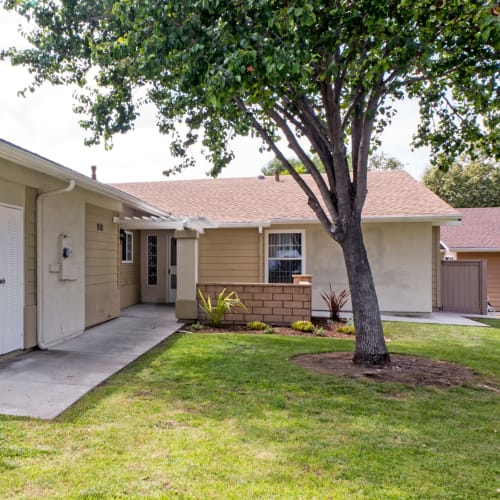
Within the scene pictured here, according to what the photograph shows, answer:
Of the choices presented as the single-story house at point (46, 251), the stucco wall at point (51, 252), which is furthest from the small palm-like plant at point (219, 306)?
the stucco wall at point (51, 252)

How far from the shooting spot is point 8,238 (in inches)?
212

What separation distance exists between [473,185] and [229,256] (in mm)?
23537

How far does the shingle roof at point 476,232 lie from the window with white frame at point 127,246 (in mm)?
11481

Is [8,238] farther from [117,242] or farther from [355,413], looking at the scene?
[355,413]

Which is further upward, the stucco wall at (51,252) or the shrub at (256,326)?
the stucco wall at (51,252)

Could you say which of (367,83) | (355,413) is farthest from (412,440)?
(367,83)

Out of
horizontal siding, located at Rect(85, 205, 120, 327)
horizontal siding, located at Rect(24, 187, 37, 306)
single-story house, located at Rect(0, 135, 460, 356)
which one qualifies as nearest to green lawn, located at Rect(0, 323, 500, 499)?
horizontal siding, located at Rect(24, 187, 37, 306)

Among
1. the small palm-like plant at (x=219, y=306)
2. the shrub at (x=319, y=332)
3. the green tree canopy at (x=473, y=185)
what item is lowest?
the shrub at (x=319, y=332)

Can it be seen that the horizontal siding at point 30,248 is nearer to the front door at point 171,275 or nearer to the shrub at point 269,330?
the shrub at point 269,330

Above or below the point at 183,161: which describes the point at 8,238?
below

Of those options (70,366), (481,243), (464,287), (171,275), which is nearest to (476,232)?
(481,243)

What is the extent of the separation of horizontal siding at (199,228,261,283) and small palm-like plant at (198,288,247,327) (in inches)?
103

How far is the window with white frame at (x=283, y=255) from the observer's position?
11.1 metres

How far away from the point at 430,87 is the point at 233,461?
6.88m
